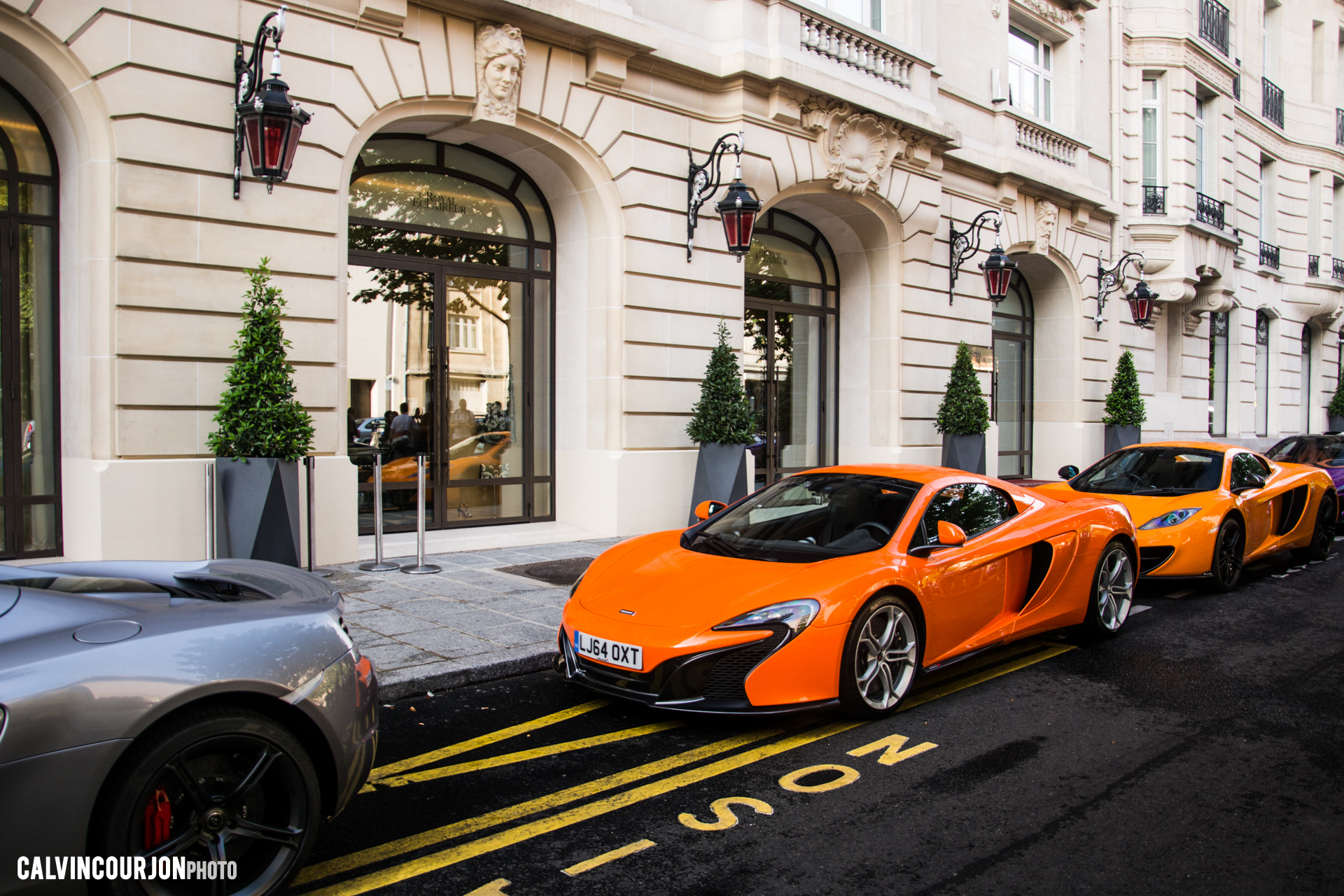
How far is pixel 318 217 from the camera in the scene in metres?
9.11

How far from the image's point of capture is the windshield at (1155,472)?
902 cm

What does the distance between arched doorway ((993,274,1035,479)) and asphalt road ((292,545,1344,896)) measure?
535 inches

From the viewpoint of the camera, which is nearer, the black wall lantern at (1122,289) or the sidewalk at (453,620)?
the sidewalk at (453,620)

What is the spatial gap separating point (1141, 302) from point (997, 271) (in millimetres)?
6094

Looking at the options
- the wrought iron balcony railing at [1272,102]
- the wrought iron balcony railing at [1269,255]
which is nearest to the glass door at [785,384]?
the wrought iron balcony railing at [1269,255]

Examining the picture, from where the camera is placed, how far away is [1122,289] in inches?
782

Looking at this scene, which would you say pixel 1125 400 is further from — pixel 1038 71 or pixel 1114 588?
pixel 1114 588

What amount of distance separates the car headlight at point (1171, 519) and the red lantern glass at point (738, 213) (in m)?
5.45

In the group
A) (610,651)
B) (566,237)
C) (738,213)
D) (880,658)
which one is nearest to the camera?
(610,651)

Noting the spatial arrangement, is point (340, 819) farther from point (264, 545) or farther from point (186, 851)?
point (264, 545)

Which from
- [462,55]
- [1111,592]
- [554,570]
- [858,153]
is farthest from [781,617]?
[858,153]

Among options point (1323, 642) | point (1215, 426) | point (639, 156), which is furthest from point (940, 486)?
point (1215, 426)

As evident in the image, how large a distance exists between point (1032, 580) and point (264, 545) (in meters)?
5.81

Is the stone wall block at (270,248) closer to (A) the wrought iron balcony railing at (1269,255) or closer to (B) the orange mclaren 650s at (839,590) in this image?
(B) the orange mclaren 650s at (839,590)
